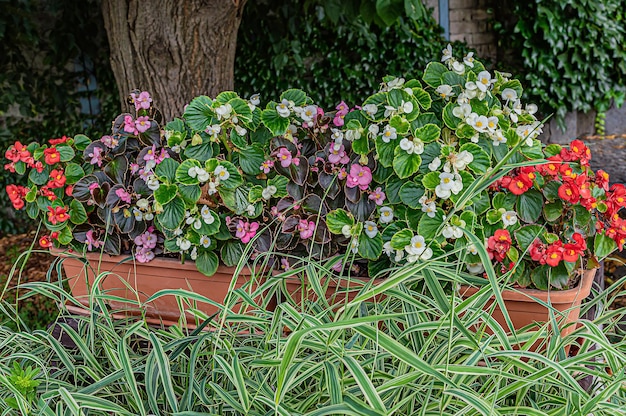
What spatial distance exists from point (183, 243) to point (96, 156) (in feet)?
1.08

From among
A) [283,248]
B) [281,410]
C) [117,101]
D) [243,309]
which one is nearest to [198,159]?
[283,248]

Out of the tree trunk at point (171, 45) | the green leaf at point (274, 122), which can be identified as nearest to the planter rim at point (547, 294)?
the green leaf at point (274, 122)

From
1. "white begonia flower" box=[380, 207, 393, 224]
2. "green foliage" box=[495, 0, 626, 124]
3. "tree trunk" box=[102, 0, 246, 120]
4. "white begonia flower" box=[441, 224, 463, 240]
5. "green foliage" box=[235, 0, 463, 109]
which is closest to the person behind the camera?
"white begonia flower" box=[441, 224, 463, 240]

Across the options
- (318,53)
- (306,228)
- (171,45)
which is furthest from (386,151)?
(318,53)

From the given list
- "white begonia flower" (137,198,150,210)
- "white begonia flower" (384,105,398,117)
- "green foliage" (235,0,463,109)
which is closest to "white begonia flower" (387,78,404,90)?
"white begonia flower" (384,105,398,117)

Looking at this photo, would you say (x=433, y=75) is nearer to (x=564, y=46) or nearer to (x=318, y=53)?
(x=318, y=53)

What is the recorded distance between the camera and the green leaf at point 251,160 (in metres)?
1.36

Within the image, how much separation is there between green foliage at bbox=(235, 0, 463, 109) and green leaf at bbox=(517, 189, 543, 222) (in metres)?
2.91

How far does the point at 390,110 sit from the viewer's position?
1.28m

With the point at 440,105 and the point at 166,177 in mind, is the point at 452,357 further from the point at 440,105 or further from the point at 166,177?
the point at 166,177

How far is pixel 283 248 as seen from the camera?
134 centimetres

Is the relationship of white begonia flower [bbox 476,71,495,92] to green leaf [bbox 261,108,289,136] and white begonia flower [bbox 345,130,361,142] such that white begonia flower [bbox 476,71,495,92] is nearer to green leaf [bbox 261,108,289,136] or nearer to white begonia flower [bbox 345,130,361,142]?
white begonia flower [bbox 345,130,361,142]

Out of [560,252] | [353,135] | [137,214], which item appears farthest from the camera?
[137,214]

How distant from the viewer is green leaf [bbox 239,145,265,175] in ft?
4.48
